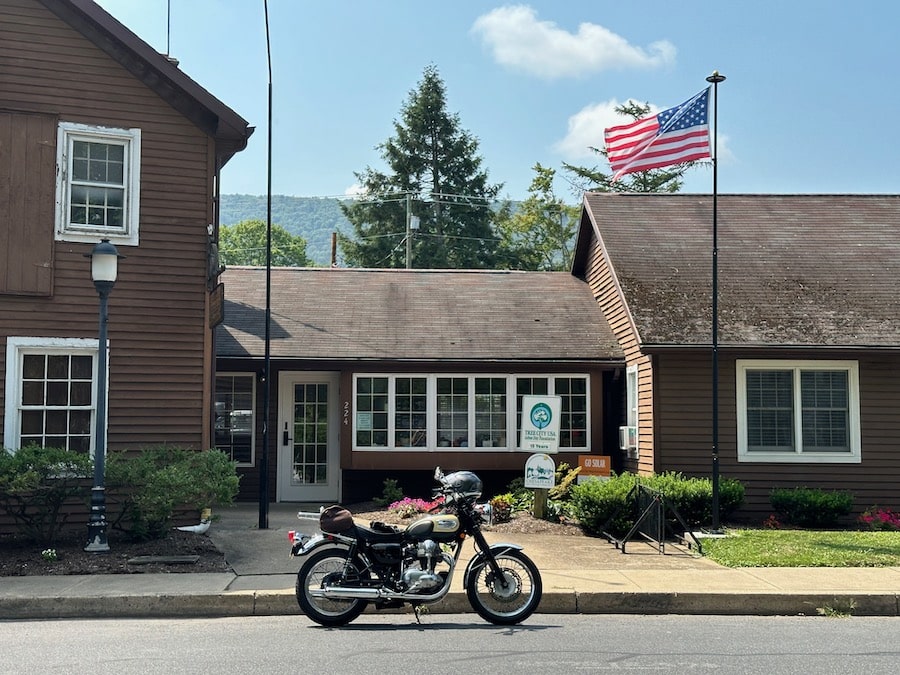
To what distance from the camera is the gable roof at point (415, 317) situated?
17.4 m

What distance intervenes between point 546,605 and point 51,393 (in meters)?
7.20

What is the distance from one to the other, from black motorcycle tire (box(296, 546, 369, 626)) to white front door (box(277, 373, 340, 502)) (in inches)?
377

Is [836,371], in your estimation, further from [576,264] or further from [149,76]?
[149,76]

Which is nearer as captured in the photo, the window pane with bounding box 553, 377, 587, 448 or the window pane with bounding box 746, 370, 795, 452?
the window pane with bounding box 746, 370, 795, 452

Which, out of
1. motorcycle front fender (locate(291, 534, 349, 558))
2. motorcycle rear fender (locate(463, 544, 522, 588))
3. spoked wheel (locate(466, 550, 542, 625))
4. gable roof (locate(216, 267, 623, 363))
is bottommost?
spoked wheel (locate(466, 550, 542, 625))

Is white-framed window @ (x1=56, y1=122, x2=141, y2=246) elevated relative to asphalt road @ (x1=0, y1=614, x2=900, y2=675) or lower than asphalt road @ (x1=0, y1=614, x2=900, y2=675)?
elevated

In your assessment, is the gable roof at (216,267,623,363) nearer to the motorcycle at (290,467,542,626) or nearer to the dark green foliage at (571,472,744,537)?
the dark green foliage at (571,472,744,537)

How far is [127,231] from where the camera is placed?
12.8m

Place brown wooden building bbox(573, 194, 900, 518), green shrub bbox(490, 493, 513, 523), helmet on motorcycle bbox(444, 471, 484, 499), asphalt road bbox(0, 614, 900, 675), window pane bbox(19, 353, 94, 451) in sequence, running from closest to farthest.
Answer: asphalt road bbox(0, 614, 900, 675) → helmet on motorcycle bbox(444, 471, 484, 499) → window pane bbox(19, 353, 94, 451) → green shrub bbox(490, 493, 513, 523) → brown wooden building bbox(573, 194, 900, 518)

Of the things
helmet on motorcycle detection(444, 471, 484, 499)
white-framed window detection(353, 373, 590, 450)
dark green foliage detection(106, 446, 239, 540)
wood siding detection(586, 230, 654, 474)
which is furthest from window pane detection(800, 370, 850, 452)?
dark green foliage detection(106, 446, 239, 540)

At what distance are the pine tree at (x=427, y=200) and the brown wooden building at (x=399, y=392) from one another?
2851 cm

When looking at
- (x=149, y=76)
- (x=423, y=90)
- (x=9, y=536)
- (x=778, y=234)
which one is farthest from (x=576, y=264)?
(x=423, y=90)

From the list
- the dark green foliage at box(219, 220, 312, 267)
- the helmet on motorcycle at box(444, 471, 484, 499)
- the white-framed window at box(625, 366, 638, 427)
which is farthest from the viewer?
the dark green foliage at box(219, 220, 312, 267)

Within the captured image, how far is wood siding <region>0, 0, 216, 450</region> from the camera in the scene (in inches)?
492
